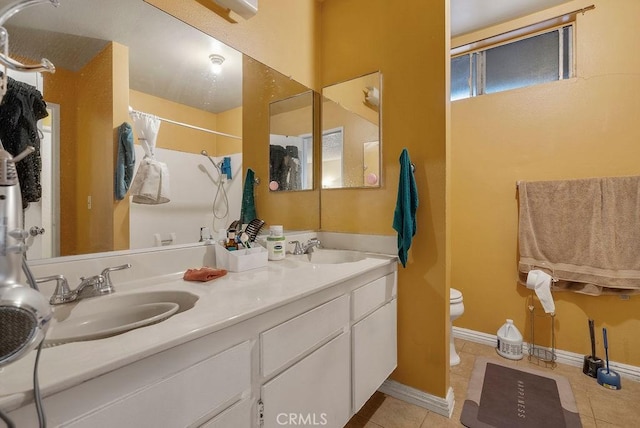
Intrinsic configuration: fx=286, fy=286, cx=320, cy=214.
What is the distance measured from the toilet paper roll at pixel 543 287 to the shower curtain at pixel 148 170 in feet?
7.72

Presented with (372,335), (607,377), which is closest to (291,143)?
(372,335)

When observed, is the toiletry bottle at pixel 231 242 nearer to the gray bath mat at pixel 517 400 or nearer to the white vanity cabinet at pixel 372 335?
the white vanity cabinet at pixel 372 335

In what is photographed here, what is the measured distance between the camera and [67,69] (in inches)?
37.4

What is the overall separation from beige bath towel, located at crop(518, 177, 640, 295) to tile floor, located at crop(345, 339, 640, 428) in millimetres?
586

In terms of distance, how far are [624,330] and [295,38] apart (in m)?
2.89

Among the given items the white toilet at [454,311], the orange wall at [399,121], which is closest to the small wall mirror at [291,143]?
the orange wall at [399,121]

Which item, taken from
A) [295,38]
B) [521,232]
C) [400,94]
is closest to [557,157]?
[521,232]

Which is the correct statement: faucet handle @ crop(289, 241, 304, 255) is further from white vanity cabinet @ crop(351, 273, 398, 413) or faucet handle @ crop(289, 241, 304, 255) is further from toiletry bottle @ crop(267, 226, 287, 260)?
white vanity cabinet @ crop(351, 273, 398, 413)

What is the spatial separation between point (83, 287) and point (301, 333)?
699 mm

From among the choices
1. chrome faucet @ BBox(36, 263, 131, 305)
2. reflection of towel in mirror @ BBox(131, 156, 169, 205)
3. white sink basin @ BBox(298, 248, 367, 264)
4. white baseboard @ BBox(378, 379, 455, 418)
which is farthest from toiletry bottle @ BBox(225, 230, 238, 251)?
white baseboard @ BBox(378, 379, 455, 418)

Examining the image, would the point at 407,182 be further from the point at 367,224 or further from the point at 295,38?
the point at 295,38

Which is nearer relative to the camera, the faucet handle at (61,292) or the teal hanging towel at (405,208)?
the faucet handle at (61,292)

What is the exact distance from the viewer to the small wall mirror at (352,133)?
183 cm

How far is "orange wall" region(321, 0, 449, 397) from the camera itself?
62.3 inches
